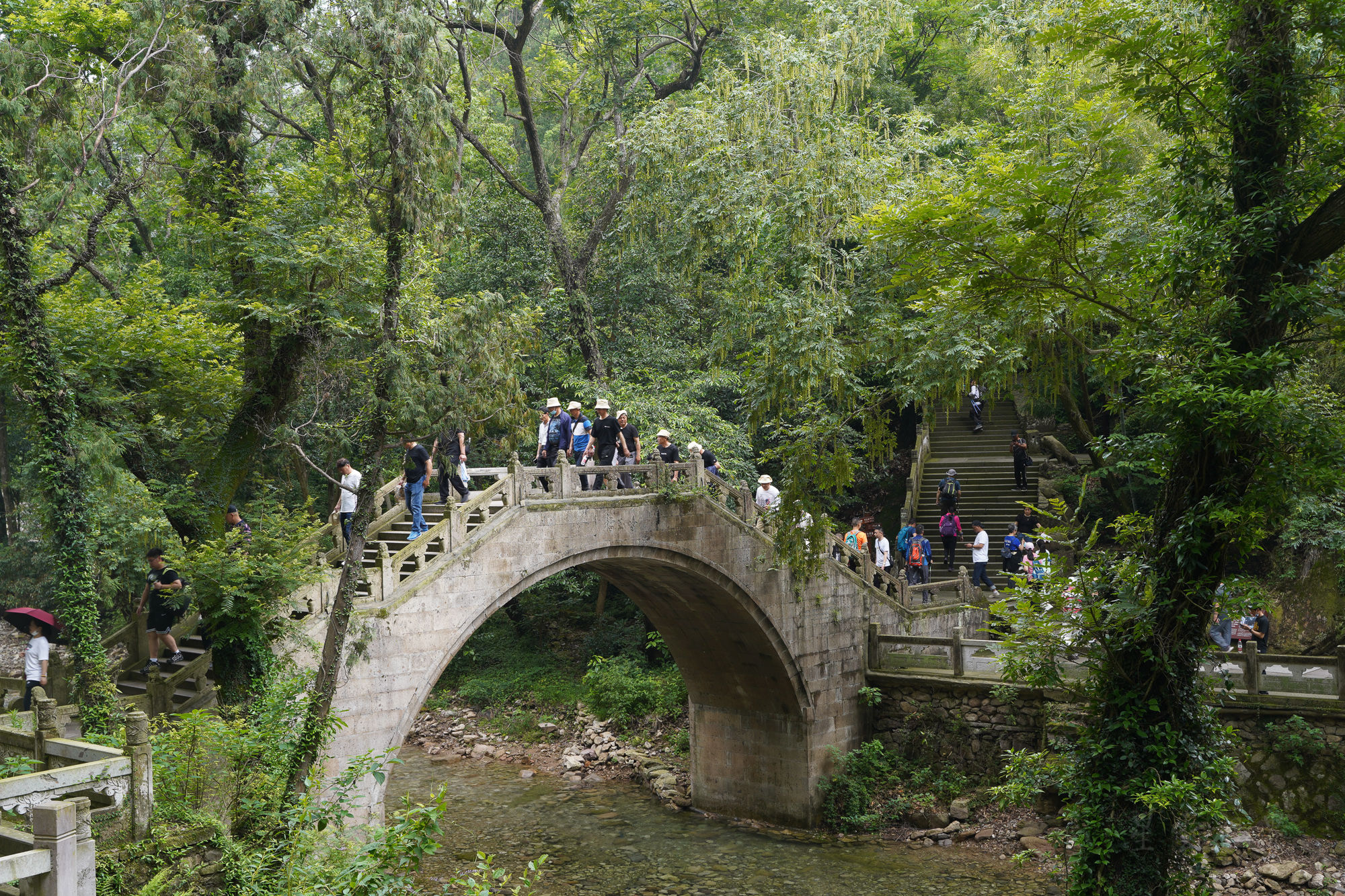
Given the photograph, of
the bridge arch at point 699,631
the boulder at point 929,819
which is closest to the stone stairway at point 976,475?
the bridge arch at point 699,631

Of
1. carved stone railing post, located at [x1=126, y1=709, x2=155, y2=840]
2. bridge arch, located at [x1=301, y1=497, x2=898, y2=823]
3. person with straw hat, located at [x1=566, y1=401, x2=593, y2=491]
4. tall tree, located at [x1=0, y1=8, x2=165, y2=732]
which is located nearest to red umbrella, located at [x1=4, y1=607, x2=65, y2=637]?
tall tree, located at [x1=0, y1=8, x2=165, y2=732]

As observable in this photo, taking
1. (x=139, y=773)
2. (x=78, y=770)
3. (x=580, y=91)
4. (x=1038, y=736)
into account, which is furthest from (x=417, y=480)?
(x=580, y=91)

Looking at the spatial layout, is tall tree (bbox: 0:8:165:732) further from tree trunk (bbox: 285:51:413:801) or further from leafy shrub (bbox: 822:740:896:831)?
leafy shrub (bbox: 822:740:896:831)

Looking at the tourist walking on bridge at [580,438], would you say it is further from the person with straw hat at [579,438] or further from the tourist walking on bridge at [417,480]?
the tourist walking on bridge at [417,480]

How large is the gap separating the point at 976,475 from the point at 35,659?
20.3 meters

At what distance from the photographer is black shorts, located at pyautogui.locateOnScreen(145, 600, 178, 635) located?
466 inches

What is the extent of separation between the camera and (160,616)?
1188 cm

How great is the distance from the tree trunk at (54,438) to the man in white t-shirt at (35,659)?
275 millimetres

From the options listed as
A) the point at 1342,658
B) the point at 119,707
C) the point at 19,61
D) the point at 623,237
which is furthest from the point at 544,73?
the point at 1342,658

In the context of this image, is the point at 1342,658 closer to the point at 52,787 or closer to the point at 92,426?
the point at 52,787

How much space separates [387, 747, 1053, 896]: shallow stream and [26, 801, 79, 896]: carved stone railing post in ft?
31.4

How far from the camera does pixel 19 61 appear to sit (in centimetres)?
1174

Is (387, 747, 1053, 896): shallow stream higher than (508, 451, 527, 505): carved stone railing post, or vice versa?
(508, 451, 527, 505): carved stone railing post

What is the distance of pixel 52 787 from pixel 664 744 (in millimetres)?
16572
